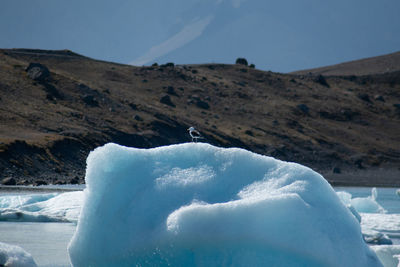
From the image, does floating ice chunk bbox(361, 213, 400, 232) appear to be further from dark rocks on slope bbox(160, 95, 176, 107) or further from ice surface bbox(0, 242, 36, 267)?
dark rocks on slope bbox(160, 95, 176, 107)

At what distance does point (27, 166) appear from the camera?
33.2 m

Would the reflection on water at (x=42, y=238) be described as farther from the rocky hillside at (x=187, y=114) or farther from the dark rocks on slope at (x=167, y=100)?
the dark rocks on slope at (x=167, y=100)

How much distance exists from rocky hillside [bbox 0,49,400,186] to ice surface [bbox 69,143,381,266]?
2387 centimetres

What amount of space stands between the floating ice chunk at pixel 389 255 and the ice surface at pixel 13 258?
5178 millimetres

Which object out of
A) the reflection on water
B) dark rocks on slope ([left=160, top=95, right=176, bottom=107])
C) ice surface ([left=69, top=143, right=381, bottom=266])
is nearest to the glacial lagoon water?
the reflection on water

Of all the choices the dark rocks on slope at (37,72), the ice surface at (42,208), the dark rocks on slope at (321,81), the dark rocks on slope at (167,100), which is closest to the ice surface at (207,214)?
the ice surface at (42,208)

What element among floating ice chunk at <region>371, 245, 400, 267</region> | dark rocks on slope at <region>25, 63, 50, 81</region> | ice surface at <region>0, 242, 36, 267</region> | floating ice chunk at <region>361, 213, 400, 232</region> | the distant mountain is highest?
the distant mountain

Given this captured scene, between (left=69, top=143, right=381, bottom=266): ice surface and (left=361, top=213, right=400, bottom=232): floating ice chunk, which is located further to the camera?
(left=361, top=213, right=400, bottom=232): floating ice chunk

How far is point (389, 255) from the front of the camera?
374 inches

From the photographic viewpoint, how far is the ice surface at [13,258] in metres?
7.64

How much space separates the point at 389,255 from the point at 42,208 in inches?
383

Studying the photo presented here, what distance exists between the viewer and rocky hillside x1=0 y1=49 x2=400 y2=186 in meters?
38.9

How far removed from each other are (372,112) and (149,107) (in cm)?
3146

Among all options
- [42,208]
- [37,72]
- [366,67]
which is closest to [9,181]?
[42,208]
